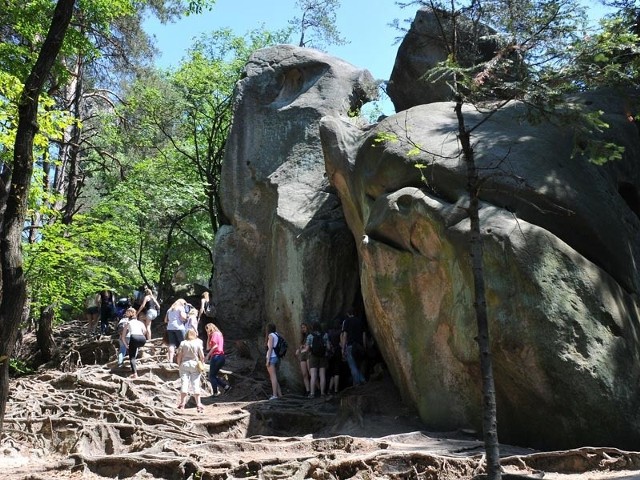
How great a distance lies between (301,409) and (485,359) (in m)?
7.91

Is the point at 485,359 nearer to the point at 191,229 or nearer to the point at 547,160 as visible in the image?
the point at 547,160

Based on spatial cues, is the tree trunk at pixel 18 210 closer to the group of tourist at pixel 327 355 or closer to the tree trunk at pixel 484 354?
the tree trunk at pixel 484 354

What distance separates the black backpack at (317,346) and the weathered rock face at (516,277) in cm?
143

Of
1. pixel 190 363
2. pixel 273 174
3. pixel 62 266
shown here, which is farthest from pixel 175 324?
pixel 273 174

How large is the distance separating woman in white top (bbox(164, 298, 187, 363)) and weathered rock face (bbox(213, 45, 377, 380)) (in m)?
2.24

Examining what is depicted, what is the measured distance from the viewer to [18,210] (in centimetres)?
607

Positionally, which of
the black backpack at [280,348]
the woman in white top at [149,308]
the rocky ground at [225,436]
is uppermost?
the woman in white top at [149,308]

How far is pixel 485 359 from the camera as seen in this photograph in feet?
21.3

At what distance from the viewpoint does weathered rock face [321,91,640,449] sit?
9883 mm

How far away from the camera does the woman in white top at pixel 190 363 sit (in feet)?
43.4

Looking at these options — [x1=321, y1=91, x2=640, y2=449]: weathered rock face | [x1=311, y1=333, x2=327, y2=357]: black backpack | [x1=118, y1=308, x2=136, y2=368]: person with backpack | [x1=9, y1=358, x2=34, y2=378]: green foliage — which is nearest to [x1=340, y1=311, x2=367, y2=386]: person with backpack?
[x1=311, y1=333, x2=327, y2=357]: black backpack

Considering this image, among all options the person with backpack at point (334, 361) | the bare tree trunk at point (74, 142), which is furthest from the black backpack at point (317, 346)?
the bare tree trunk at point (74, 142)

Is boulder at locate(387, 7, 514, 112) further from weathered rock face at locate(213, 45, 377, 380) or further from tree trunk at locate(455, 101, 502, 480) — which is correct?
tree trunk at locate(455, 101, 502, 480)

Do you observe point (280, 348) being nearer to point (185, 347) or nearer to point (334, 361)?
point (334, 361)
